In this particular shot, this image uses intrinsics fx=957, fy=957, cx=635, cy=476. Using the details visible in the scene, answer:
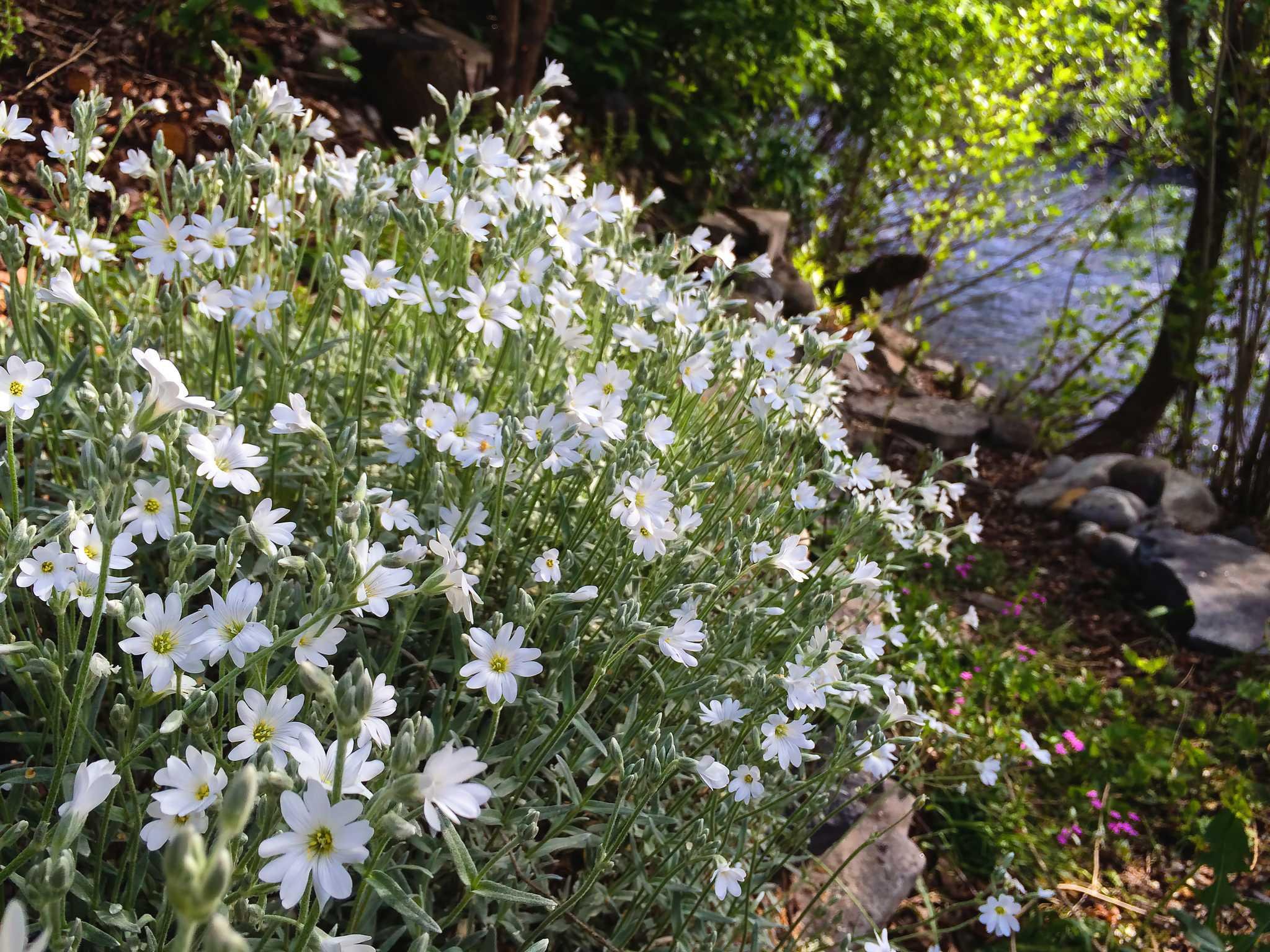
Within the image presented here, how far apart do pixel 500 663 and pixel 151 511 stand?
0.62 metres

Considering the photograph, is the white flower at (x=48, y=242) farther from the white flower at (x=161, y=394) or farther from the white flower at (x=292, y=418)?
the white flower at (x=161, y=394)

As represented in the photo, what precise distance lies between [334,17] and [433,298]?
12.9 feet

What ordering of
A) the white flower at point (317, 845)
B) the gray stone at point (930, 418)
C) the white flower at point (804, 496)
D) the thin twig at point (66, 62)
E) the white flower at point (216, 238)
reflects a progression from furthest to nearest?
the gray stone at point (930, 418), the thin twig at point (66, 62), the white flower at point (804, 496), the white flower at point (216, 238), the white flower at point (317, 845)

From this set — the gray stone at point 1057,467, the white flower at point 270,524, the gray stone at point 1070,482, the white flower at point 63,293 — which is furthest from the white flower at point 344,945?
the gray stone at point 1057,467

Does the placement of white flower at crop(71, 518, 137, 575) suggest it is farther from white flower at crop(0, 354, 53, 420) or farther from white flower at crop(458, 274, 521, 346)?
white flower at crop(458, 274, 521, 346)

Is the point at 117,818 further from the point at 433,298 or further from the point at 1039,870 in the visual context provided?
the point at 1039,870

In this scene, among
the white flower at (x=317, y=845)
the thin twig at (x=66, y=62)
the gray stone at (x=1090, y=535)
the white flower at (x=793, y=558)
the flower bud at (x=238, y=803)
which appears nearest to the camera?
the flower bud at (x=238, y=803)

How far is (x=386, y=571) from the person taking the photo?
122 centimetres

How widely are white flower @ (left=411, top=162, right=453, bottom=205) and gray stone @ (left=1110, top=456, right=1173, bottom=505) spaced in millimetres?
4744

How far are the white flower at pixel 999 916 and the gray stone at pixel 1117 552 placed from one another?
10.3 ft

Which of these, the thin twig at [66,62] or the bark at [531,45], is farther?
the bark at [531,45]

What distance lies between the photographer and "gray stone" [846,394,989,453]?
5852mm

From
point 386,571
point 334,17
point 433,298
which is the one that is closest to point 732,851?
point 386,571

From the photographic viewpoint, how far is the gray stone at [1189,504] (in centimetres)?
530
